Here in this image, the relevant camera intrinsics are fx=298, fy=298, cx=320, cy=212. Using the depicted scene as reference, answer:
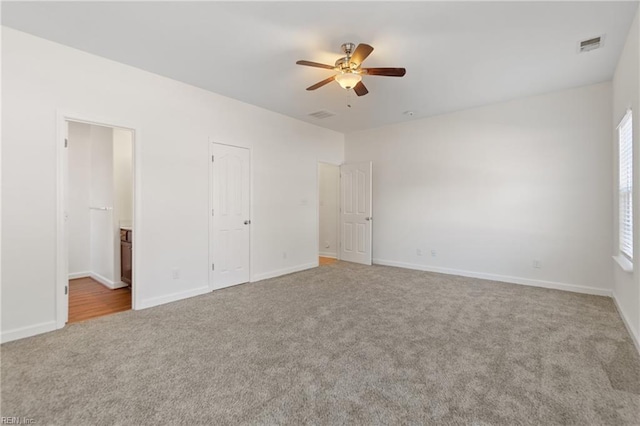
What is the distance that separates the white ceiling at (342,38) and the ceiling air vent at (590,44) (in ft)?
0.21

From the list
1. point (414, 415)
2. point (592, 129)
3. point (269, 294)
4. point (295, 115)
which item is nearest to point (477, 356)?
point (414, 415)

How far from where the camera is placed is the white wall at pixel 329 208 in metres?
7.04

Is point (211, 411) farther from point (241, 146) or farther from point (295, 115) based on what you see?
point (295, 115)

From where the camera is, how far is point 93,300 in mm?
3902

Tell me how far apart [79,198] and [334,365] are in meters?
5.34

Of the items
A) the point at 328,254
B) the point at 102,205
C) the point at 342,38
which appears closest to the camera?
the point at 342,38

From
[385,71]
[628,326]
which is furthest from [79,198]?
[628,326]

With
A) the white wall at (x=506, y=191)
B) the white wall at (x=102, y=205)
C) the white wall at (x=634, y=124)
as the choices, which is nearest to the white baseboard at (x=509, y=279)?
the white wall at (x=506, y=191)

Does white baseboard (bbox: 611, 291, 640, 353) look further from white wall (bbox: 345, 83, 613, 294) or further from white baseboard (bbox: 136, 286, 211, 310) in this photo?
white baseboard (bbox: 136, 286, 211, 310)

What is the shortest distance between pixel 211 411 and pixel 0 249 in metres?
2.52

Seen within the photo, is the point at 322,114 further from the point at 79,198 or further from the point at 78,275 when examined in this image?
the point at 78,275

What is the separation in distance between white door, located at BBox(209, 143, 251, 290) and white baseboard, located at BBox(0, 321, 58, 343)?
5.61 ft

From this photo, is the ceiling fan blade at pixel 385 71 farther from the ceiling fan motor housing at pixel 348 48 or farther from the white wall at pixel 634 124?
the white wall at pixel 634 124

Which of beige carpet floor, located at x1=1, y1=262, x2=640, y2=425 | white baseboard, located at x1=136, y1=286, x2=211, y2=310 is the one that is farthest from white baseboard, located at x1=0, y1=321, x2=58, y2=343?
white baseboard, located at x1=136, y1=286, x2=211, y2=310
